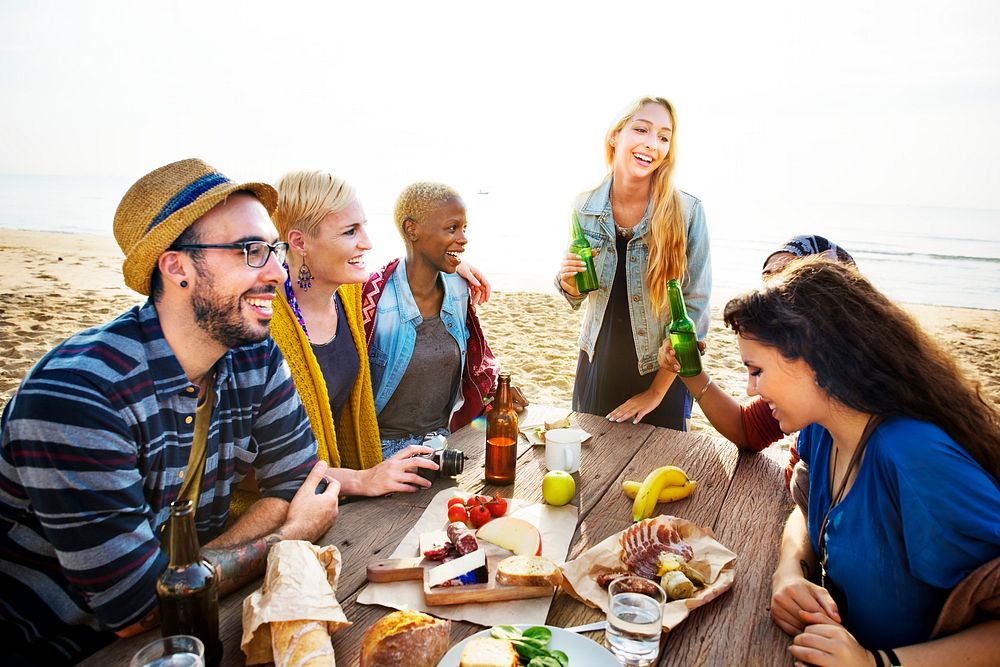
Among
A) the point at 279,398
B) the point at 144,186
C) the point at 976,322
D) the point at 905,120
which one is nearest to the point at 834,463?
the point at 279,398

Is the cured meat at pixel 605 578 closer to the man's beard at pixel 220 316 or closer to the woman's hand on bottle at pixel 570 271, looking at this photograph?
the man's beard at pixel 220 316

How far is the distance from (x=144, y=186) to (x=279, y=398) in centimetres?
78

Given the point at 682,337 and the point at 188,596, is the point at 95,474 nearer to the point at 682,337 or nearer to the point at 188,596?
the point at 188,596

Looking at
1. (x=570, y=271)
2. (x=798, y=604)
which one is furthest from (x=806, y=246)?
(x=798, y=604)

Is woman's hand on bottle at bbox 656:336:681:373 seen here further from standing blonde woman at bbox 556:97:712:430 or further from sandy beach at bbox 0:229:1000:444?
sandy beach at bbox 0:229:1000:444

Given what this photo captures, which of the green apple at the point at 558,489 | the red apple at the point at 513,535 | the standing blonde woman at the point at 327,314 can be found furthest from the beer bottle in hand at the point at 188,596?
the standing blonde woman at the point at 327,314

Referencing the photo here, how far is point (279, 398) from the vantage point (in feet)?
7.04

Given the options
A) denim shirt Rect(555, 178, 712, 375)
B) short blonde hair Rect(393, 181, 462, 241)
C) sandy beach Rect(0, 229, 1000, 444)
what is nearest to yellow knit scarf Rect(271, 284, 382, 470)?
short blonde hair Rect(393, 181, 462, 241)

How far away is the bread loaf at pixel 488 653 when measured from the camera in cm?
123

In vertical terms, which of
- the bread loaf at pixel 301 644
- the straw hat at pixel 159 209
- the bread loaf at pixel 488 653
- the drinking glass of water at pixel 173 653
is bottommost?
the bread loaf at pixel 301 644

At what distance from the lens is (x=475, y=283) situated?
11.5 ft

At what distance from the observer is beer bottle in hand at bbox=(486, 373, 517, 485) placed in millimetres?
2354

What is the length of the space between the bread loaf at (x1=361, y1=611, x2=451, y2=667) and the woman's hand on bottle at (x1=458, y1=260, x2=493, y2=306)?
2302 mm

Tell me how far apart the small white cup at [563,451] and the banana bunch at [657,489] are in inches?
8.1
